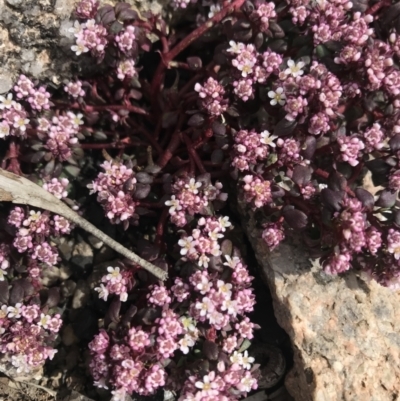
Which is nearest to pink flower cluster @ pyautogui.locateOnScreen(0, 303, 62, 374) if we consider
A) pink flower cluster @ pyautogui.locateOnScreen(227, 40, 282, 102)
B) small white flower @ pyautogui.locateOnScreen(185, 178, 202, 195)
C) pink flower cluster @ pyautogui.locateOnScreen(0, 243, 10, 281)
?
pink flower cluster @ pyautogui.locateOnScreen(0, 243, 10, 281)

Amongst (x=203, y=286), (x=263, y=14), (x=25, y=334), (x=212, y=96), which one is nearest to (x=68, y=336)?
(x=25, y=334)

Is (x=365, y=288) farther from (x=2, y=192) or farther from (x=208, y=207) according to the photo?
(x=2, y=192)

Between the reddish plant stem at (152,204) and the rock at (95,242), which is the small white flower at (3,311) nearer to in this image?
the rock at (95,242)

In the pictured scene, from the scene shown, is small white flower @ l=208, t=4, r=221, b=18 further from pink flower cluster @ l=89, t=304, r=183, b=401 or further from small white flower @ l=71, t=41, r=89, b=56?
pink flower cluster @ l=89, t=304, r=183, b=401

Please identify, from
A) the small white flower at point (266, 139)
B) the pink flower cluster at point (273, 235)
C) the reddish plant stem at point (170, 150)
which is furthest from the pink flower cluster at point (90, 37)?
the pink flower cluster at point (273, 235)

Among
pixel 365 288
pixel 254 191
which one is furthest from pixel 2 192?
pixel 365 288

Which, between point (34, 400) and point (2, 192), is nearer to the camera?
point (2, 192)
